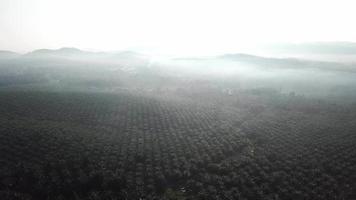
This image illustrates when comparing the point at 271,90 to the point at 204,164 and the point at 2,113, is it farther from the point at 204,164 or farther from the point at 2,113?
the point at 2,113

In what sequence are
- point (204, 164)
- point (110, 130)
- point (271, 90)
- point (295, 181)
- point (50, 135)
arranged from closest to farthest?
point (295, 181)
point (204, 164)
point (50, 135)
point (110, 130)
point (271, 90)

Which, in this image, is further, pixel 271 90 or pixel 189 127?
pixel 271 90

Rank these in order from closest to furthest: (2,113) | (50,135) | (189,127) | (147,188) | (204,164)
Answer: (147,188)
(204,164)
(50,135)
(189,127)
(2,113)

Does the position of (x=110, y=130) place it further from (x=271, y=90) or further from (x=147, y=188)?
(x=271, y=90)

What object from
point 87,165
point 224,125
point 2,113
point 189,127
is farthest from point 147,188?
point 2,113

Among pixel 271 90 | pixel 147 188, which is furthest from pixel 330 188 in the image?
pixel 271 90

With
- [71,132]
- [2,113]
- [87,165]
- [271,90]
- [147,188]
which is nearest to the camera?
[147,188]
